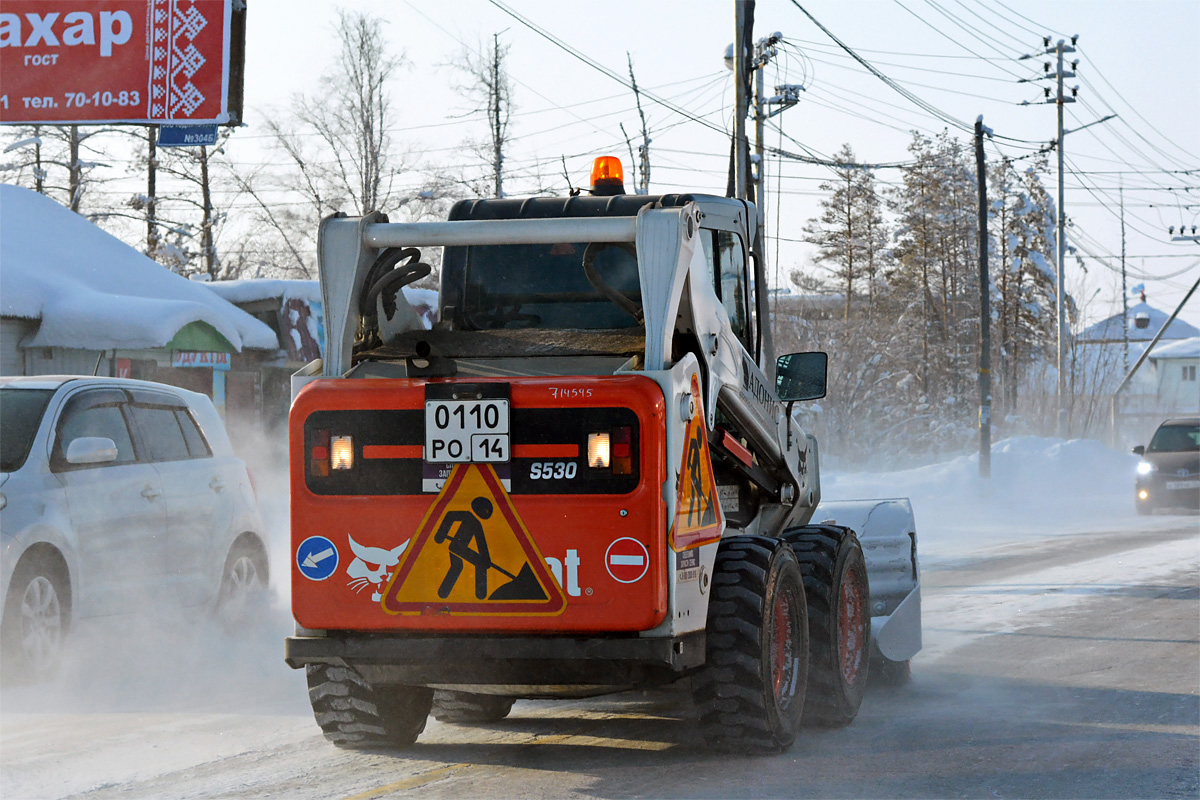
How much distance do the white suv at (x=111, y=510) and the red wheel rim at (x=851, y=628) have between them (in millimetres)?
4320

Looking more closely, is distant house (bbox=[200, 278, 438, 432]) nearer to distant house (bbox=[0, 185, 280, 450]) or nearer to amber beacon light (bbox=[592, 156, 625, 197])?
distant house (bbox=[0, 185, 280, 450])

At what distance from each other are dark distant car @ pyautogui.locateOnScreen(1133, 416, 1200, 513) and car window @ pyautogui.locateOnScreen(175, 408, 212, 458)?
18921mm

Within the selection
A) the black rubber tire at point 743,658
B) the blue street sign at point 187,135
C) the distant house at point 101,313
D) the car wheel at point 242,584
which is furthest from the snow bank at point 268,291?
the black rubber tire at point 743,658

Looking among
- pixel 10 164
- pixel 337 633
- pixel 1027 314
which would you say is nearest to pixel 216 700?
pixel 337 633

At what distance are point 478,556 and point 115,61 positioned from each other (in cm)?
1491

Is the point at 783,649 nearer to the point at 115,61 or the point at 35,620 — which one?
the point at 35,620

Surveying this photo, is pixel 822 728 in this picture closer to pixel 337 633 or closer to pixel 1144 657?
pixel 337 633

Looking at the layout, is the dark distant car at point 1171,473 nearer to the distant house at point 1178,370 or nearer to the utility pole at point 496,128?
the utility pole at point 496,128

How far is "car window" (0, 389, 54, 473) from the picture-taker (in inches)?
324

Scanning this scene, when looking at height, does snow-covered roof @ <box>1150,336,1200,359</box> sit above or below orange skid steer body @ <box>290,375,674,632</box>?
above

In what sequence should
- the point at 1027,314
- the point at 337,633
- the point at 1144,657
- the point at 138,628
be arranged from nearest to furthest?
the point at 337,633
the point at 138,628
the point at 1144,657
the point at 1027,314

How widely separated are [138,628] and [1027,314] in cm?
6268

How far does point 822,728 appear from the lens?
24.1ft

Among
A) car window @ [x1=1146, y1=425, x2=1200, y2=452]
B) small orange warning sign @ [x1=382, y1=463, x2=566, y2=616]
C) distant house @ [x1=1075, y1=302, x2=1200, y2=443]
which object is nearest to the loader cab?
small orange warning sign @ [x1=382, y1=463, x2=566, y2=616]
